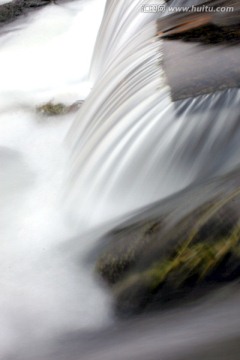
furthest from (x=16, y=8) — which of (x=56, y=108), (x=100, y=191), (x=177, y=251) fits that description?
(x=177, y=251)

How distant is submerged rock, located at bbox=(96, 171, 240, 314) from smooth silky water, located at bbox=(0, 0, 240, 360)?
0.28ft

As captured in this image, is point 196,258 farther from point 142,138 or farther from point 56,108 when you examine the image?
point 56,108

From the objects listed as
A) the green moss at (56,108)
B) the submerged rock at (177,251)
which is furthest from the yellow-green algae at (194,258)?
the green moss at (56,108)

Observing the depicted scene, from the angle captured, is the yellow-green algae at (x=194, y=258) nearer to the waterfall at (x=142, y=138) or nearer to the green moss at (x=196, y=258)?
the green moss at (x=196, y=258)

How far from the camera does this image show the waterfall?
2.85 m

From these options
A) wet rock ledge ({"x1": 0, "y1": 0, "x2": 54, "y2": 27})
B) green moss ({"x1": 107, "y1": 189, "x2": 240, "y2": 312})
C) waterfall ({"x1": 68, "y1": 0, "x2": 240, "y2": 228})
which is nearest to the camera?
green moss ({"x1": 107, "y1": 189, "x2": 240, "y2": 312})

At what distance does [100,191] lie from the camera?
10.6 ft

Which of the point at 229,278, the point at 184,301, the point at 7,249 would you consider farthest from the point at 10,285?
the point at 229,278

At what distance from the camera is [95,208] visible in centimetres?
326

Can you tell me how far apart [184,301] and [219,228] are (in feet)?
0.98

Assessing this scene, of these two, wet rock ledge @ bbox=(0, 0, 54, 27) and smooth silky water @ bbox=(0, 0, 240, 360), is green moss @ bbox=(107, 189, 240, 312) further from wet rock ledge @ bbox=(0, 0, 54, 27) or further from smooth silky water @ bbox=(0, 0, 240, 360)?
wet rock ledge @ bbox=(0, 0, 54, 27)

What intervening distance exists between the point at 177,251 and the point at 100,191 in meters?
0.84

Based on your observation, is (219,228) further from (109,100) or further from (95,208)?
(109,100)

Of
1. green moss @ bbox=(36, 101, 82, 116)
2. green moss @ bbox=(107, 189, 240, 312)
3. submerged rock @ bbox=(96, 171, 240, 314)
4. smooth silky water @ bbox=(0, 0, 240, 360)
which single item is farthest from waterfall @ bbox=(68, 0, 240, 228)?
green moss @ bbox=(36, 101, 82, 116)
